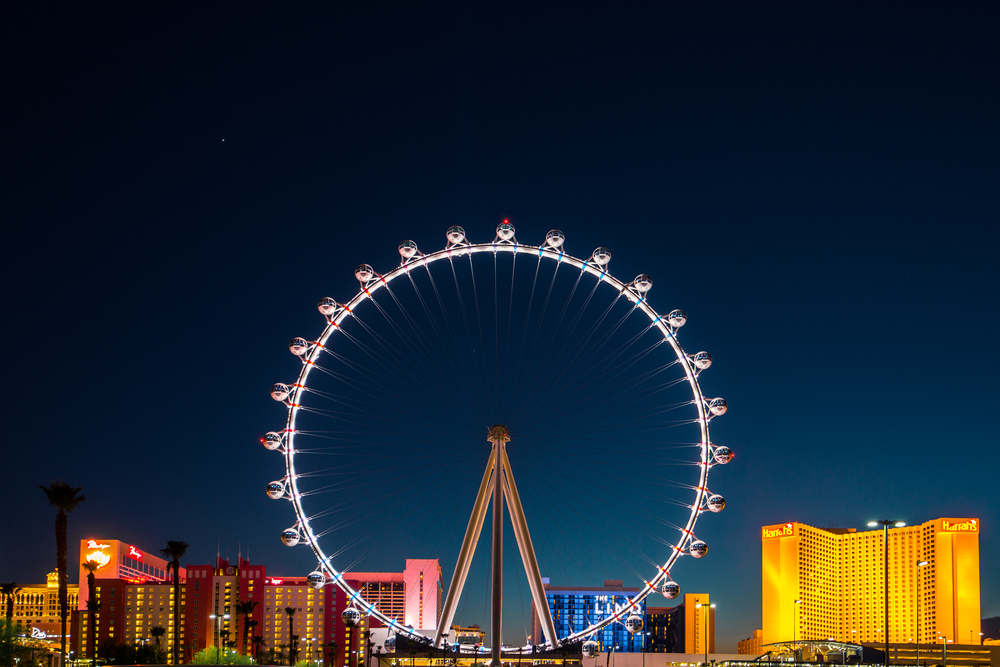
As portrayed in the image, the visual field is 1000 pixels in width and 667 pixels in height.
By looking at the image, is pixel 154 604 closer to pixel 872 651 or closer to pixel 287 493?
pixel 872 651

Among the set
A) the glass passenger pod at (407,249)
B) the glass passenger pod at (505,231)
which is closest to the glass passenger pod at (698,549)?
the glass passenger pod at (505,231)

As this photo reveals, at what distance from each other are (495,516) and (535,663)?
742 cm

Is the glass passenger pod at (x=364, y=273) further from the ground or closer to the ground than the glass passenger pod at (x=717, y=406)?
further from the ground

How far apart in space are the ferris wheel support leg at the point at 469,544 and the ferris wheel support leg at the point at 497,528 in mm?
355

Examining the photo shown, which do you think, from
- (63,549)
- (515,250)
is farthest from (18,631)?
(515,250)

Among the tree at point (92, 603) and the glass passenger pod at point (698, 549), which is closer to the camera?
the glass passenger pod at point (698, 549)

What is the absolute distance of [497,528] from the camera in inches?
1532

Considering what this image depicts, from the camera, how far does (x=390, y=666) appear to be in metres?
51.1

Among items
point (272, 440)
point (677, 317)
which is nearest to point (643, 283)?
point (677, 317)

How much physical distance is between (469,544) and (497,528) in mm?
1140

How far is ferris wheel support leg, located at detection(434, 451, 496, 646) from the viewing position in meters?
38.8

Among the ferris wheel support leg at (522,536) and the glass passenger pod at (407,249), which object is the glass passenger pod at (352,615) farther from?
the glass passenger pod at (407,249)

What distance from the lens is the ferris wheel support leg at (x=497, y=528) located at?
3847 centimetres

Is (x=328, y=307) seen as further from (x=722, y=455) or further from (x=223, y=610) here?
(x=223, y=610)
